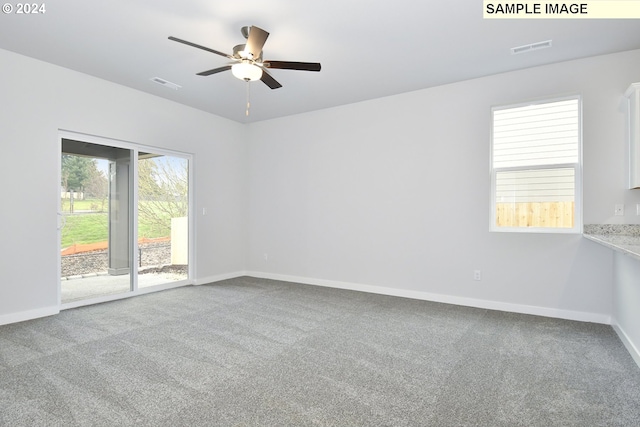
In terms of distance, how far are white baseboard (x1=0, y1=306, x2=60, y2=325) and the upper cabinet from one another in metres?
6.11

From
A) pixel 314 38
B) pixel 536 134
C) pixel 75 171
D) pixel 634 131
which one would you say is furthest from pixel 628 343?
pixel 75 171

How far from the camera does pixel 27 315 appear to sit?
3645 mm

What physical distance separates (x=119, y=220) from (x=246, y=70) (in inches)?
117

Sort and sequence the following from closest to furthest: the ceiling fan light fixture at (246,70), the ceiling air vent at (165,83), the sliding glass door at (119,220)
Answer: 1. the ceiling fan light fixture at (246,70)
2. the sliding glass door at (119,220)
3. the ceiling air vent at (165,83)

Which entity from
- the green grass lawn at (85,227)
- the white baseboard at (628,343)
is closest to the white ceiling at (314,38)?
the green grass lawn at (85,227)

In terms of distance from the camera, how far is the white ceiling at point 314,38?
9.16 ft

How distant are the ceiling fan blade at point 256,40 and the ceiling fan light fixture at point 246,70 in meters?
0.09

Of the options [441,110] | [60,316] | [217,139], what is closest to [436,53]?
[441,110]

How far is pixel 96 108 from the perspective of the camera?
13.9 feet

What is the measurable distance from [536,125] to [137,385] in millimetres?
4578

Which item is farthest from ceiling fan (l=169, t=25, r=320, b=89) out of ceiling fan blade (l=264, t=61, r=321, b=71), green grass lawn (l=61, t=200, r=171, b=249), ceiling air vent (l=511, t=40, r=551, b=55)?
green grass lawn (l=61, t=200, r=171, b=249)

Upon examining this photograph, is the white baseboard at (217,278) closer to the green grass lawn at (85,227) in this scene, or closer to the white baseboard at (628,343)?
the green grass lawn at (85,227)

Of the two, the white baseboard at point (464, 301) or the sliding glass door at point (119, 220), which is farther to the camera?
the sliding glass door at point (119, 220)

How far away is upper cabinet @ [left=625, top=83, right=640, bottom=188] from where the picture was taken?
119 inches
